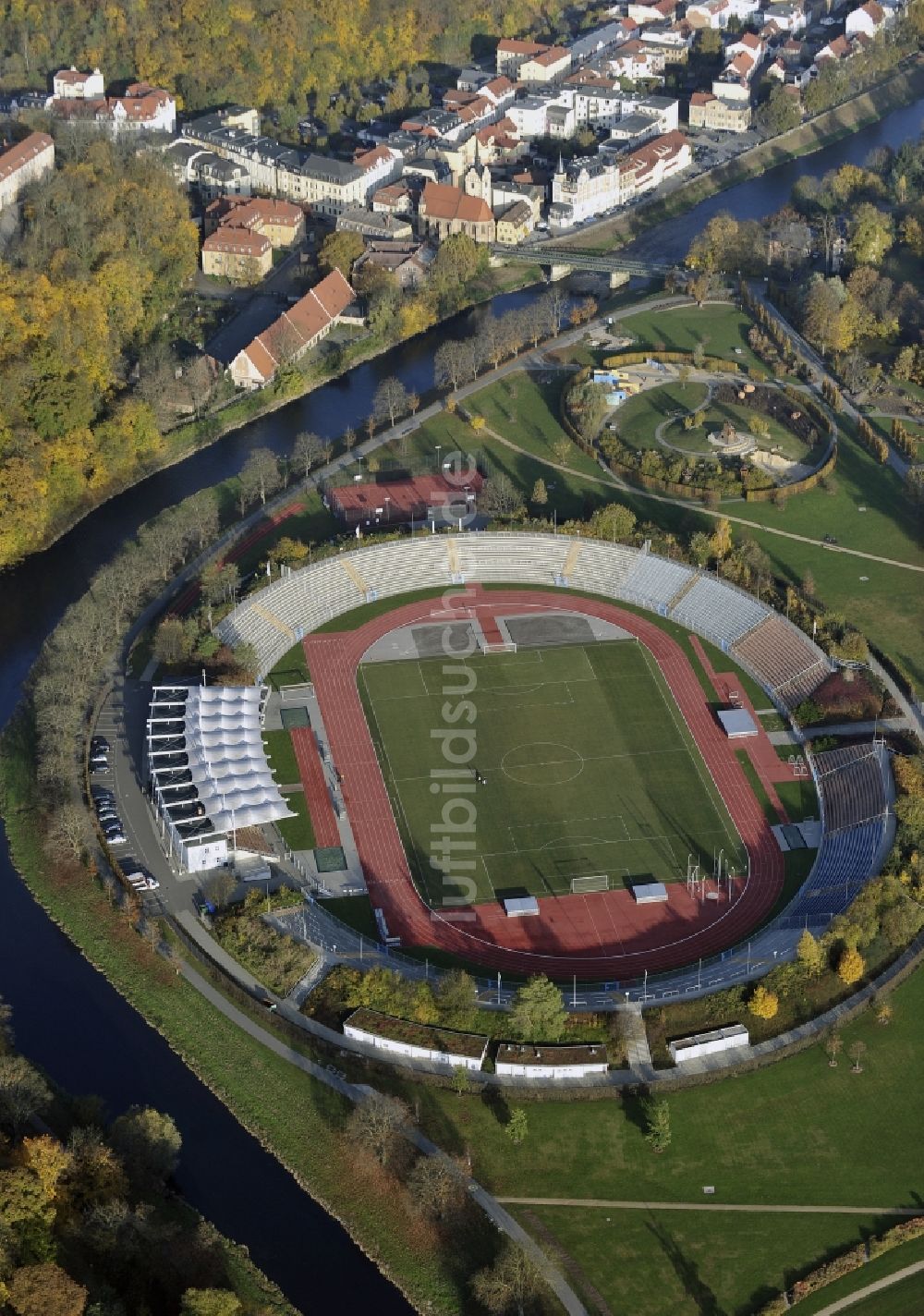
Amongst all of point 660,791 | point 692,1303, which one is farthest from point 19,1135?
point 660,791

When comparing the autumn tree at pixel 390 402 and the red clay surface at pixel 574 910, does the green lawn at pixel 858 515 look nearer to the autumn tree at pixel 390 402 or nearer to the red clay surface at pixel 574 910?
the red clay surface at pixel 574 910

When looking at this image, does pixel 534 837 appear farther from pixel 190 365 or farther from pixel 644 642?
pixel 190 365

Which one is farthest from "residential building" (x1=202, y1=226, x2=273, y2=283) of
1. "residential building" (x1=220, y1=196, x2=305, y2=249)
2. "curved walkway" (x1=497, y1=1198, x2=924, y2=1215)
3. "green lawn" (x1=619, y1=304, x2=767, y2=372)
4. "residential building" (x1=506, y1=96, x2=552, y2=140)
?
"curved walkway" (x1=497, y1=1198, x2=924, y2=1215)

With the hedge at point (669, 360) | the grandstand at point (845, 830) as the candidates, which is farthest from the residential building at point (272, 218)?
the grandstand at point (845, 830)

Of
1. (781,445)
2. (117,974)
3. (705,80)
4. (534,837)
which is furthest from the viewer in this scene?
(705,80)

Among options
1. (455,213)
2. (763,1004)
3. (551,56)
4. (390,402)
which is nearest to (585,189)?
(455,213)

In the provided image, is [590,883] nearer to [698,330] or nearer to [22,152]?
[698,330]

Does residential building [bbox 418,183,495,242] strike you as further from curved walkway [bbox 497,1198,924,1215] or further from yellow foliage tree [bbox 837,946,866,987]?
curved walkway [bbox 497,1198,924,1215]
